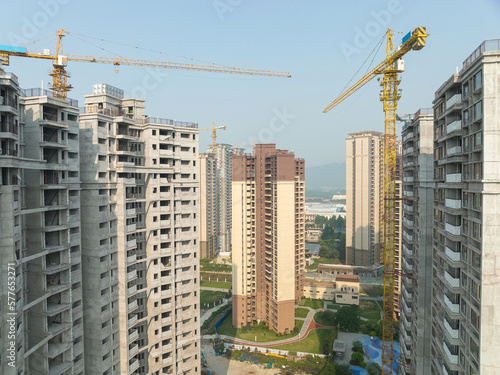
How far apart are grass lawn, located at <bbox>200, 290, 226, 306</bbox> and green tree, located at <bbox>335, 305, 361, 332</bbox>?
23.5 m

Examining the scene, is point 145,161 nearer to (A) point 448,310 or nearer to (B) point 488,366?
(A) point 448,310

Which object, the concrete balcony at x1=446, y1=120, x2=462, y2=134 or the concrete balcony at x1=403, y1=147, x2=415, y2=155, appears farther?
the concrete balcony at x1=403, y1=147, x2=415, y2=155

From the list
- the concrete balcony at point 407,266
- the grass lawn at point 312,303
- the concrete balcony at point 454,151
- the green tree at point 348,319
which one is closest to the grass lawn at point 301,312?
the grass lawn at point 312,303

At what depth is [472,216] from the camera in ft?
53.1

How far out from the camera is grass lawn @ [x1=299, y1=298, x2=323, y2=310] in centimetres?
6222

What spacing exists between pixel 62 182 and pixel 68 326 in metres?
7.91

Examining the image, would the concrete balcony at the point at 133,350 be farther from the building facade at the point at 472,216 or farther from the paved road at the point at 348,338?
the paved road at the point at 348,338

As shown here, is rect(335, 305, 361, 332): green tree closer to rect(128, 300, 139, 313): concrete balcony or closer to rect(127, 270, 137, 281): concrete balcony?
rect(128, 300, 139, 313): concrete balcony

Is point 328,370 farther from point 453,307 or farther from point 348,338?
point 453,307

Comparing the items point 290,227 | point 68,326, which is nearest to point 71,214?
point 68,326

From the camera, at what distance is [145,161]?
91.8 ft

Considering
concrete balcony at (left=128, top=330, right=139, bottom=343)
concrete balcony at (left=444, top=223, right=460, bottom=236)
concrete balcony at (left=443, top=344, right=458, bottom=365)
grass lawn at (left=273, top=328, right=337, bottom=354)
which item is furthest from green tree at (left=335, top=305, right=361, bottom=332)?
concrete balcony at (left=444, top=223, right=460, bottom=236)

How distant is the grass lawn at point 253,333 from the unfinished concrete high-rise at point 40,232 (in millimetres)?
33761

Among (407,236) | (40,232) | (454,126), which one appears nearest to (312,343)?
(407,236)
